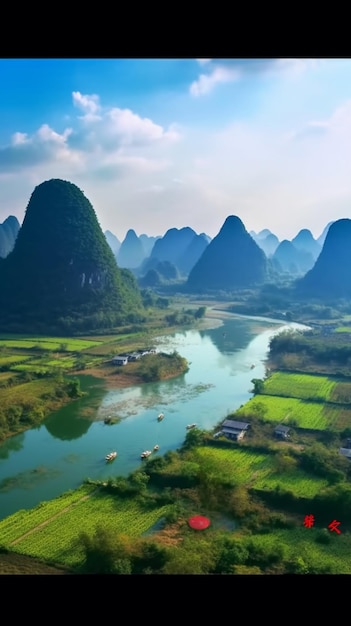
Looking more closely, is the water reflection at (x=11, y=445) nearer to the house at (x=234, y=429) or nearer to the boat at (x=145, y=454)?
the boat at (x=145, y=454)

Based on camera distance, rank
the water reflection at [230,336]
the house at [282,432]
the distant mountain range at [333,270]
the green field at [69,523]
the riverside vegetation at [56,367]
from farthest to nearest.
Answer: the distant mountain range at [333,270], the water reflection at [230,336], the riverside vegetation at [56,367], the house at [282,432], the green field at [69,523]

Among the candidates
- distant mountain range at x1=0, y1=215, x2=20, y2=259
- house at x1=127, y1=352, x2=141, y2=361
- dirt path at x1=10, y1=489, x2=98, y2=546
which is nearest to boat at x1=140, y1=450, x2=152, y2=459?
dirt path at x1=10, y1=489, x2=98, y2=546

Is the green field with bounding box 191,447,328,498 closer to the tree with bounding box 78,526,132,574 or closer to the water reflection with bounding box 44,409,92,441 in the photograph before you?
the tree with bounding box 78,526,132,574

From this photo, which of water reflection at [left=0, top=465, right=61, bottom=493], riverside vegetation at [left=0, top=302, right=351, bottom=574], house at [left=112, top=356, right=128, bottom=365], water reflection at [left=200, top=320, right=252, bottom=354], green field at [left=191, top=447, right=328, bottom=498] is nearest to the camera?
riverside vegetation at [left=0, top=302, right=351, bottom=574]

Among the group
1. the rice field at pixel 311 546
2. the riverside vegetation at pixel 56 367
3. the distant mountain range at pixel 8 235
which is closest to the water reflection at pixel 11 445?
the riverside vegetation at pixel 56 367

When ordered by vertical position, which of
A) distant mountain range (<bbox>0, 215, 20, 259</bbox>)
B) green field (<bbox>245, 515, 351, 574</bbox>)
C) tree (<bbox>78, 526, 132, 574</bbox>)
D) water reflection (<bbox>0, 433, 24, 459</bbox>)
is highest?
distant mountain range (<bbox>0, 215, 20, 259</bbox>)
